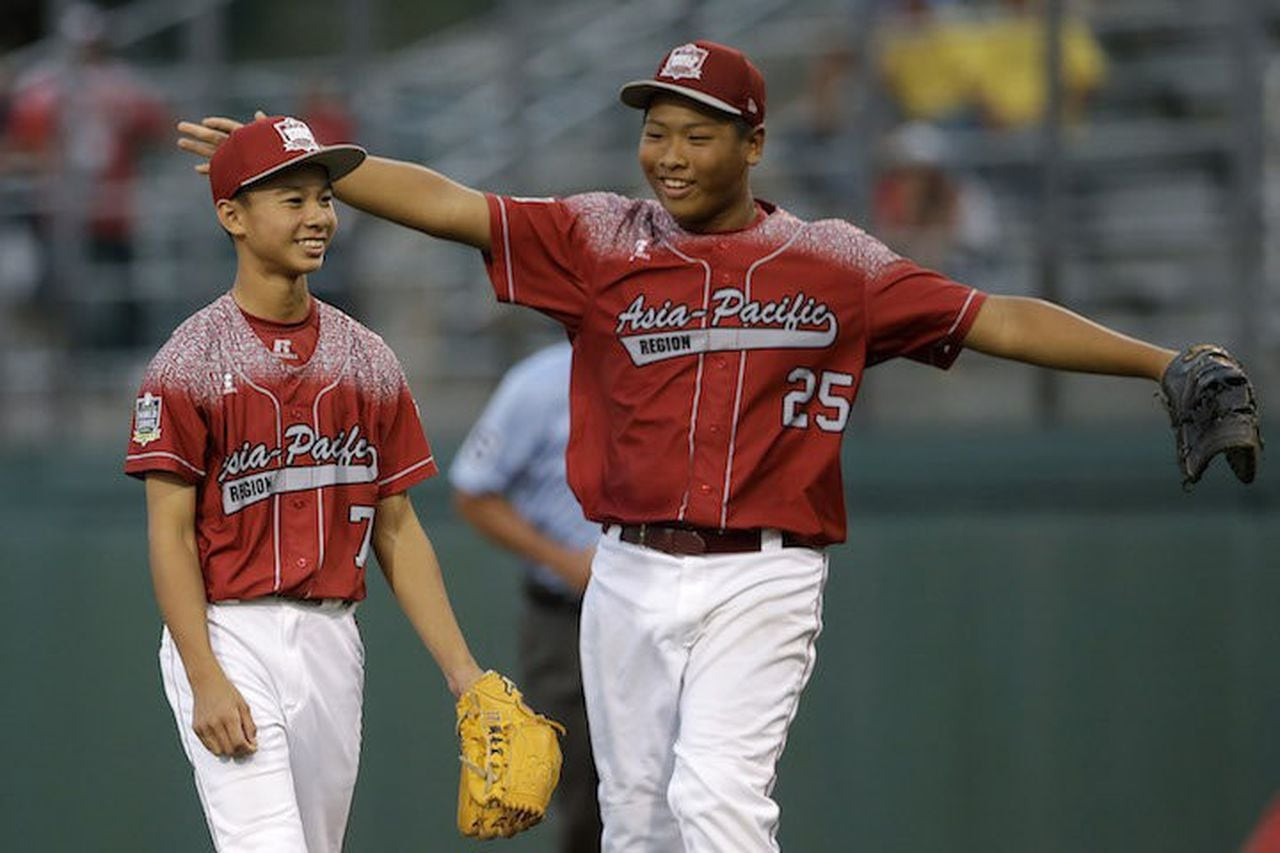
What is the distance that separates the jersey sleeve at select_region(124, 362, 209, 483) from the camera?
4.28 meters

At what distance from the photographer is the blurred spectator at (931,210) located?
7395 mm

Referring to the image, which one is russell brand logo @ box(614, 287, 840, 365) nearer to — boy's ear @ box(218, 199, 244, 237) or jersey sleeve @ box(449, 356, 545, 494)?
boy's ear @ box(218, 199, 244, 237)

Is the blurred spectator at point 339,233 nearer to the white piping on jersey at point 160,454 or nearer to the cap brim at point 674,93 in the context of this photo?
the cap brim at point 674,93

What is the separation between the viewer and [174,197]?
8.31 meters

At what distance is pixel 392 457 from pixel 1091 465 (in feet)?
10.2

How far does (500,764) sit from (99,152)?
15.0ft

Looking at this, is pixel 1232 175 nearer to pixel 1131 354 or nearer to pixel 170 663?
pixel 1131 354

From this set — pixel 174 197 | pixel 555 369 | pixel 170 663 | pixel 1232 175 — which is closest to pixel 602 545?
pixel 170 663

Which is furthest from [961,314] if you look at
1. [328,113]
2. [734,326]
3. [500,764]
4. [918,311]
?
[328,113]

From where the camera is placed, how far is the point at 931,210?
745cm

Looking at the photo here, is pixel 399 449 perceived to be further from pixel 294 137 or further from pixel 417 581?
pixel 294 137

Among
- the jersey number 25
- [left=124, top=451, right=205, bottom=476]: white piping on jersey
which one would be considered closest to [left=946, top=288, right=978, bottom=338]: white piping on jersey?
the jersey number 25

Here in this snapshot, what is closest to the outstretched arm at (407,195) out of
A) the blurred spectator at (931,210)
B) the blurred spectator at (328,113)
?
the blurred spectator at (931,210)

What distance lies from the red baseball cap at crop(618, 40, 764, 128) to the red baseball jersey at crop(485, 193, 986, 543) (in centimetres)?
28
